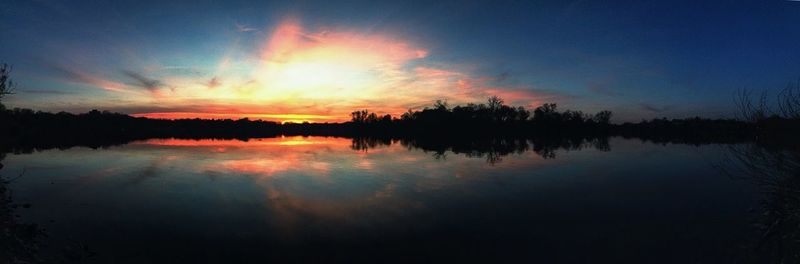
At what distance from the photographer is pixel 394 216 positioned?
9258 millimetres

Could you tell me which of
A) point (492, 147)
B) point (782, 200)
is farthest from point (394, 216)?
point (492, 147)

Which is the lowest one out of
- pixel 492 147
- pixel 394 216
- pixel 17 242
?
pixel 394 216

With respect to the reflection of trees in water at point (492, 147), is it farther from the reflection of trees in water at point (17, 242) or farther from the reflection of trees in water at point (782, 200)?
the reflection of trees in water at point (17, 242)

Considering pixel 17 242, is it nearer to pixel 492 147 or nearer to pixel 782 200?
pixel 782 200

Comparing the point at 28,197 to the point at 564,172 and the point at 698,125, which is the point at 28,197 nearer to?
the point at 564,172

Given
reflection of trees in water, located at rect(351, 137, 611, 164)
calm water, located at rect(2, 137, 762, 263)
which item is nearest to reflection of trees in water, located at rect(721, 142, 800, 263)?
calm water, located at rect(2, 137, 762, 263)

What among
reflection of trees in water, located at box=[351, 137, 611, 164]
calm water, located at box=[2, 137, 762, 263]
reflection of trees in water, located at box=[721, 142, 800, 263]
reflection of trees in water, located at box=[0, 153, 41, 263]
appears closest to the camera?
reflection of trees in water, located at box=[0, 153, 41, 263]

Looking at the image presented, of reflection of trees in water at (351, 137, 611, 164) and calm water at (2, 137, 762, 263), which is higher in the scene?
reflection of trees in water at (351, 137, 611, 164)

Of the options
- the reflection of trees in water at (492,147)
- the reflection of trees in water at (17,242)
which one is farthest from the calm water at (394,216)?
the reflection of trees in water at (492,147)

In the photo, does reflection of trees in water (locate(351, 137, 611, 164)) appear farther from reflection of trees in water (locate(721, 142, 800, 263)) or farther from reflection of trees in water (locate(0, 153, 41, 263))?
reflection of trees in water (locate(0, 153, 41, 263))

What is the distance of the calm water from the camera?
6.84 meters

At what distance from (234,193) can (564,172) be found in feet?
40.4

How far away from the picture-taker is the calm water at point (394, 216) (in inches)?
269

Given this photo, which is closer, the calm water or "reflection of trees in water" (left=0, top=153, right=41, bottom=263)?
"reflection of trees in water" (left=0, top=153, right=41, bottom=263)
